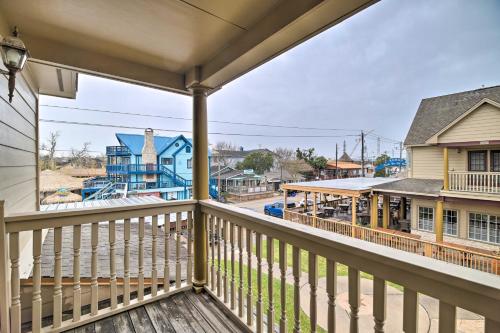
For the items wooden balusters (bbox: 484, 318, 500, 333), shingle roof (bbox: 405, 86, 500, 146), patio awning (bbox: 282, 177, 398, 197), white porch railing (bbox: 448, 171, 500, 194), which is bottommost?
wooden balusters (bbox: 484, 318, 500, 333)

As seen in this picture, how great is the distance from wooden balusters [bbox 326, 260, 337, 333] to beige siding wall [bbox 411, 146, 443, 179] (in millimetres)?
533

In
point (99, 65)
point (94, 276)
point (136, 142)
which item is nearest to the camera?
point (94, 276)

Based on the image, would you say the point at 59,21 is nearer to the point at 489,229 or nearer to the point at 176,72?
the point at 176,72

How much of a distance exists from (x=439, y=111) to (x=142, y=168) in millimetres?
2084

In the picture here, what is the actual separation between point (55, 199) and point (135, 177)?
2.98 ft

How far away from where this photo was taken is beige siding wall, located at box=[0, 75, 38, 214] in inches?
71.0

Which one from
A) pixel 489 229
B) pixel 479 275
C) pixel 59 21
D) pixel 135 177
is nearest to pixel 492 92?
pixel 489 229

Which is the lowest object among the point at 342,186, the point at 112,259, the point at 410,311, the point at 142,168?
the point at 112,259

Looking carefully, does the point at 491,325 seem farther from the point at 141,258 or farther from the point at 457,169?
the point at 141,258

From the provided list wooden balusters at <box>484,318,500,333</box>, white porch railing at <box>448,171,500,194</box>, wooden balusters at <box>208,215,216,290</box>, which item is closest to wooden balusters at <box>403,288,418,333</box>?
wooden balusters at <box>484,318,500,333</box>

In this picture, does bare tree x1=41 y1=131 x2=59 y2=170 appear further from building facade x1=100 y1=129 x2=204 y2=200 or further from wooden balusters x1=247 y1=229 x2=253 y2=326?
wooden balusters x1=247 y1=229 x2=253 y2=326

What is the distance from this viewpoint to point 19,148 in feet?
7.77

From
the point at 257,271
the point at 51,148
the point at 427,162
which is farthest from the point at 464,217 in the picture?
the point at 51,148

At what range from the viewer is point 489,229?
80 centimetres
